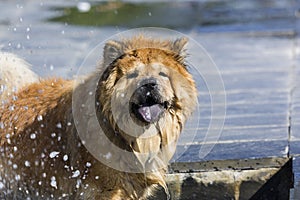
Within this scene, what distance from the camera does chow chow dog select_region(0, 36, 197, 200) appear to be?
19.4 feet

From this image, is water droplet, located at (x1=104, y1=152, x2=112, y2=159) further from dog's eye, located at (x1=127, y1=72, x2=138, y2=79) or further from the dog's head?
dog's eye, located at (x1=127, y1=72, x2=138, y2=79)

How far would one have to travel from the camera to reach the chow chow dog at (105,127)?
19.4 ft

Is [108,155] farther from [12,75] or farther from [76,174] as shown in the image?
[12,75]

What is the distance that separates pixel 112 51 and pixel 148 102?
52 cm

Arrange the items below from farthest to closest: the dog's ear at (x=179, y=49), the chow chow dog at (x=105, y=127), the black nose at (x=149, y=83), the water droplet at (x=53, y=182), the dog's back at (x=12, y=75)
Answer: the dog's back at (x=12, y=75) → the water droplet at (x=53, y=182) → the dog's ear at (x=179, y=49) → the chow chow dog at (x=105, y=127) → the black nose at (x=149, y=83)

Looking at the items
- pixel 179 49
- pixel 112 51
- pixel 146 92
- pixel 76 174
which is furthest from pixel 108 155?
pixel 179 49

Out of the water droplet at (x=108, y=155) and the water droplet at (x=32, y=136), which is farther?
the water droplet at (x=32, y=136)

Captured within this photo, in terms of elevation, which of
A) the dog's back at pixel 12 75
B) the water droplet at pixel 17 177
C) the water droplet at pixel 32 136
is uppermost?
the dog's back at pixel 12 75

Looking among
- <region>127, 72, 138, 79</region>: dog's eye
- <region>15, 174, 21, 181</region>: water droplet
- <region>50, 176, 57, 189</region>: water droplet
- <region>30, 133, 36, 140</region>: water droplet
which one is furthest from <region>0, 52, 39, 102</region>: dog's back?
<region>127, 72, 138, 79</region>: dog's eye

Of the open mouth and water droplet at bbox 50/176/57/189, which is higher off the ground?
the open mouth

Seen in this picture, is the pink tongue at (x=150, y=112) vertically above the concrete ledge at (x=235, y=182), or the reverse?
the pink tongue at (x=150, y=112)

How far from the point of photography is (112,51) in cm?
604

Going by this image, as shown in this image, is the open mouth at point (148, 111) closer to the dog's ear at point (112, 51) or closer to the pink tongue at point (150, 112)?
the pink tongue at point (150, 112)

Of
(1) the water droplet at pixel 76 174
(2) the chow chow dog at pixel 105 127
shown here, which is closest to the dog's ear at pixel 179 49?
(2) the chow chow dog at pixel 105 127
